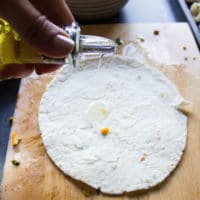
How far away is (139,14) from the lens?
1.30m

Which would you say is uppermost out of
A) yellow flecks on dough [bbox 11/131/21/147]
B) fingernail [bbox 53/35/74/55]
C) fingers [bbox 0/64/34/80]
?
fingernail [bbox 53/35/74/55]

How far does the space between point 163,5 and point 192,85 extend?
489mm

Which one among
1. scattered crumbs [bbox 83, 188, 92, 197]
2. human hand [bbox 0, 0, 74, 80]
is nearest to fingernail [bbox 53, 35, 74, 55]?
human hand [bbox 0, 0, 74, 80]

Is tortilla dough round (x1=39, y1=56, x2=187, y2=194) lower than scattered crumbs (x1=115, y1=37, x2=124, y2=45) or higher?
lower

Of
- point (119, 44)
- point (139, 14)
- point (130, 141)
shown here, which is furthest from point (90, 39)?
point (139, 14)

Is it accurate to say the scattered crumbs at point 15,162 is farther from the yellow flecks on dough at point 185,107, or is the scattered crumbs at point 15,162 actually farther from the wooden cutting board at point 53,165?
the yellow flecks on dough at point 185,107

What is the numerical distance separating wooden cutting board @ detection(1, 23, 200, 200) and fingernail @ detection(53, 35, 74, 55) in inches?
16.5

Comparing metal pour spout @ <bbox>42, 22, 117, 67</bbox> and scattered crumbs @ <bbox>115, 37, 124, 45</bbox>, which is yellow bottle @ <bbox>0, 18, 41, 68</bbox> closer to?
metal pour spout @ <bbox>42, 22, 117, 67</bbox>

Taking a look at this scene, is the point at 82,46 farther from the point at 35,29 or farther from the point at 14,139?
the point at 14,139

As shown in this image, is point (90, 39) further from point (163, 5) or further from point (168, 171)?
point (163, 5)

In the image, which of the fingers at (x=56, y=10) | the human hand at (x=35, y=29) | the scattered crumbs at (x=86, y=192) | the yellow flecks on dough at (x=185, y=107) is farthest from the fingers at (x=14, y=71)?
the yellow flecks on dough at (x=185, y=107)

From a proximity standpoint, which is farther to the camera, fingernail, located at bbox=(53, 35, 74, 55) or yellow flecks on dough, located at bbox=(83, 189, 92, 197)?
yellow flecks on dough, located at bbox=(83, 189, 92, 197)

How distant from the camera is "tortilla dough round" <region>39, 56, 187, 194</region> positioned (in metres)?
0.83

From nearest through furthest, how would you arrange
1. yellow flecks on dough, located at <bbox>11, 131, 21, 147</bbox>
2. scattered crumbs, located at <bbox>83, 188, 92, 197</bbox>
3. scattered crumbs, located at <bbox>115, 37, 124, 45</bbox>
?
scattered crumbs, located at <bbox>83, 188, 92, 197</bbox> → yellow flecks on dough, located at <bbox>11, 131, 21, 147</bbox> → scattered crumbs, located at <bbox>115, 37, 124, 45</bbox>
